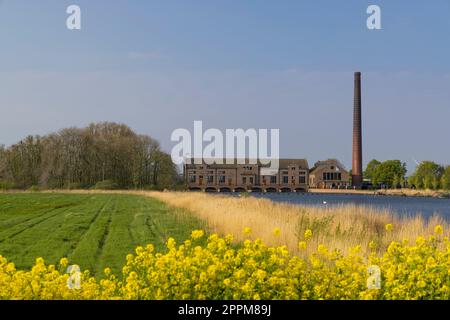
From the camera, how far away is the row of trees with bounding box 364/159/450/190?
98.1 meters

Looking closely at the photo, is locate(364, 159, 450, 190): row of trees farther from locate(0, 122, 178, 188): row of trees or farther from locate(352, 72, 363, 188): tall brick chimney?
locate(0, 122, 178, 188): row of trees

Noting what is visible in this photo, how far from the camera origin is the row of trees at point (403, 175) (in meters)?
98.1

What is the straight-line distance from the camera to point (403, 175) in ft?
341

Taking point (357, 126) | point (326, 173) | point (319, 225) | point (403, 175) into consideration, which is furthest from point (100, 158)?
point (403, 175)

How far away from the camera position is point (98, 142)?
2455 cm

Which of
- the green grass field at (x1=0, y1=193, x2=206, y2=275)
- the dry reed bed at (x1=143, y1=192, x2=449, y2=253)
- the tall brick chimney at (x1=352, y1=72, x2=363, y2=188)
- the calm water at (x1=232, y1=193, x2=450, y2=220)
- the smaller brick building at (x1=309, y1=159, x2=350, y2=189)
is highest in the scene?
the tall brick chimney at (x1=352, y1=72, x2=363, y2=188)

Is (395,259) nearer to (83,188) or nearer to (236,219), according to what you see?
(236,219)

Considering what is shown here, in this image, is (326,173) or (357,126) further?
(326,173)

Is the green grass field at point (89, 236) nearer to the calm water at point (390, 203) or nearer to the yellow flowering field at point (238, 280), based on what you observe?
the yellow flowering field at point (238, 280)

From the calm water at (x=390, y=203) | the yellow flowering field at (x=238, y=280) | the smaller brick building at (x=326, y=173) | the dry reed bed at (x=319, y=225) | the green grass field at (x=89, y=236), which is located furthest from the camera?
the smaller brick building at (x=326, y=173)

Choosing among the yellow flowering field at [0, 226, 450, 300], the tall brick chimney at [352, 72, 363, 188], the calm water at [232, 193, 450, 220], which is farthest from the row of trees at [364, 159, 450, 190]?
the yellow flowering field at [0, 226, 450, 300]

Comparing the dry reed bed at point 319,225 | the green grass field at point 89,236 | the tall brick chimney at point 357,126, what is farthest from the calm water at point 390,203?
the green grass field at point 89,236

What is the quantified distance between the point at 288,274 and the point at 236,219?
34.0 feet

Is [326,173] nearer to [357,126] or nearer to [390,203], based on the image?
[390,203]
